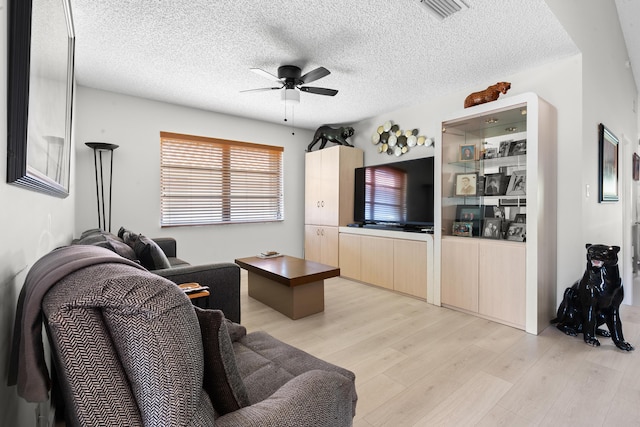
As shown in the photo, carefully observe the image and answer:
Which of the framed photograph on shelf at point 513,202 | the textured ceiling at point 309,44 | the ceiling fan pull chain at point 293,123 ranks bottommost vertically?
the framed photograph on shelf at point 513,202

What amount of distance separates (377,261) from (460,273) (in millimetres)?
1129

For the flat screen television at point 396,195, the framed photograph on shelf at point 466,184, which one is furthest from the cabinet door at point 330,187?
the framed photograph on shelf at point 466,184

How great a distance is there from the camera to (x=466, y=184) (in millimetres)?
3271

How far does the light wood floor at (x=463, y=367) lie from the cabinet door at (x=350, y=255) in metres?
1.17

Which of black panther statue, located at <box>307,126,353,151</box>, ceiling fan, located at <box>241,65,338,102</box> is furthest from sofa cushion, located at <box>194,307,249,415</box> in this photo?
black panther statue, located at <box>307,126,353,151</box>

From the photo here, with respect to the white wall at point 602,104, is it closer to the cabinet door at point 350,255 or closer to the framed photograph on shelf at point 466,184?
the framed photograph on shelf at point 466,184

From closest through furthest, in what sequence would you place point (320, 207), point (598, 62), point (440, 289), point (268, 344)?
point (268, 344), point (598, 62), point (440, 289), point (320, 207)

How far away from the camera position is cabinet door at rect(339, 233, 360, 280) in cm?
436

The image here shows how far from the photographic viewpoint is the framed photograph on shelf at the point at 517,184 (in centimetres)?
277

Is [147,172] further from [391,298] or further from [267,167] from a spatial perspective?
[391,298]

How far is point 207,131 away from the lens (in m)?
4.42

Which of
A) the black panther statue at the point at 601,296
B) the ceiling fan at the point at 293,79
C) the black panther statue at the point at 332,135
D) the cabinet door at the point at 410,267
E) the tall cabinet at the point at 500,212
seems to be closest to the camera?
the black panther statue at the point at 601,296

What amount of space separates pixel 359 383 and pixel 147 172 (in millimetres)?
3611

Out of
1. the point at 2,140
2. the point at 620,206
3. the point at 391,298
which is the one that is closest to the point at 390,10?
the point at 2,140
